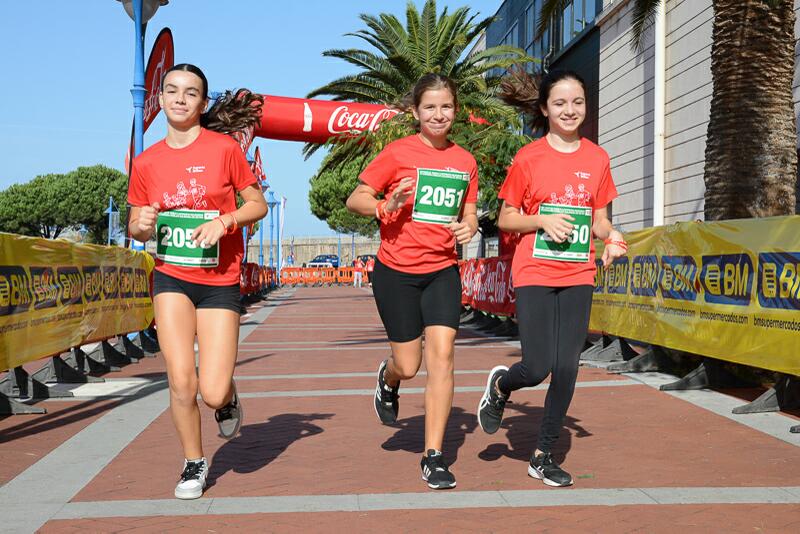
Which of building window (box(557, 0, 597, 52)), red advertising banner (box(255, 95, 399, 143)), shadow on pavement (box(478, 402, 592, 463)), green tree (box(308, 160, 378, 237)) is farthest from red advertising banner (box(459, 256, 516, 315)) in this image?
green tree (box(308, 160, 378, 237))

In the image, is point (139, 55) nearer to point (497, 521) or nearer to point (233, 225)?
point (233, 225)

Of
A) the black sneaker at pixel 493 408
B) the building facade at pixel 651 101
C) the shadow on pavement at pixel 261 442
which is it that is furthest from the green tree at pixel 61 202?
the black sneaker at pixel 493 408

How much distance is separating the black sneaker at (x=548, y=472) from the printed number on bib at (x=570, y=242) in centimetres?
106

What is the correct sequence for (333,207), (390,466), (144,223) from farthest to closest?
(333,207) < (390,466) < (144,223)

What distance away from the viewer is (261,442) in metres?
6.49

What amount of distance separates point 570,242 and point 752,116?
21.9 ft

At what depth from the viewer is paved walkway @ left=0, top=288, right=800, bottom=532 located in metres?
4.45

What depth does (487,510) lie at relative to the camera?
458 cm

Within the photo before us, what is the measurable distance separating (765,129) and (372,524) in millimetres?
7973

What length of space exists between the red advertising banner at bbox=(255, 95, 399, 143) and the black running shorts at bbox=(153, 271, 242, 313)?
22.2 meters

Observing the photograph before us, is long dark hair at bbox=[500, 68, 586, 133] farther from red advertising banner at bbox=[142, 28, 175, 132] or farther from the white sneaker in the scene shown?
red advertising banner at bbox=[142, 28, 175, 132]

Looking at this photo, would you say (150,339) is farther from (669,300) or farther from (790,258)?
(790,258)

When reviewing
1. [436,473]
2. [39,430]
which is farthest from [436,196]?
[39,430]

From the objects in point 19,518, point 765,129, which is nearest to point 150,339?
point 765,129
